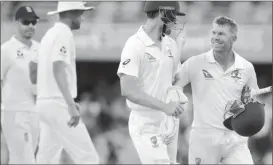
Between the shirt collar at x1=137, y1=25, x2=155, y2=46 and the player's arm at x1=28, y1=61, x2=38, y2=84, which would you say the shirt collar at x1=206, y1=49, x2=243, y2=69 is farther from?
the player's arm at x1=28, y1=61, x2=38, y2=84

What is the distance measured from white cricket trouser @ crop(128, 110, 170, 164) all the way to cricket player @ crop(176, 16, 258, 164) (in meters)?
0.69

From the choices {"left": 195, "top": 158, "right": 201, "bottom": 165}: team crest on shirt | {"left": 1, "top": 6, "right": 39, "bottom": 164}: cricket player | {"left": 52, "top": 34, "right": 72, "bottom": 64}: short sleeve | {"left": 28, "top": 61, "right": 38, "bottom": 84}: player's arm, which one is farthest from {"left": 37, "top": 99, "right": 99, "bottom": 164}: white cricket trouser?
{"left": 195, "top": 158, "right": 201, "bottom": 165}: team crest on shirt

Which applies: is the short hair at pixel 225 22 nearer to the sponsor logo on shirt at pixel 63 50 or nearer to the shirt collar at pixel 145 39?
the shirt collar at pixel 145 39

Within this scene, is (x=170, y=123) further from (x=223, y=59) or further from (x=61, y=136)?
(x=61, y=136)

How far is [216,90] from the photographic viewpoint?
23.2 ft

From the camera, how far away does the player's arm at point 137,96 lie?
6.07 metres

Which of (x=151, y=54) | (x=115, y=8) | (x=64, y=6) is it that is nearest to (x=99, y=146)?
(x=115, y=8)

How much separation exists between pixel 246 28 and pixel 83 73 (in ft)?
13.1

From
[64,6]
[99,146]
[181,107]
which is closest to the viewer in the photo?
[181,107]

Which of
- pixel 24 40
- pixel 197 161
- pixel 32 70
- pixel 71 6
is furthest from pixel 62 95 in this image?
pixel 197 161

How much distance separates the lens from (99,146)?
591 inches

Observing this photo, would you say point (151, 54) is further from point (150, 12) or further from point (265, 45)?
point (265, 45)

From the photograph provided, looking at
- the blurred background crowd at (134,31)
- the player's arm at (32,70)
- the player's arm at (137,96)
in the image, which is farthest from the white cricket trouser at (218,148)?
the blurred background crowd at (134,31)

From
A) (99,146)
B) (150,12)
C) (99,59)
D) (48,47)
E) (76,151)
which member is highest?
(150,12)
